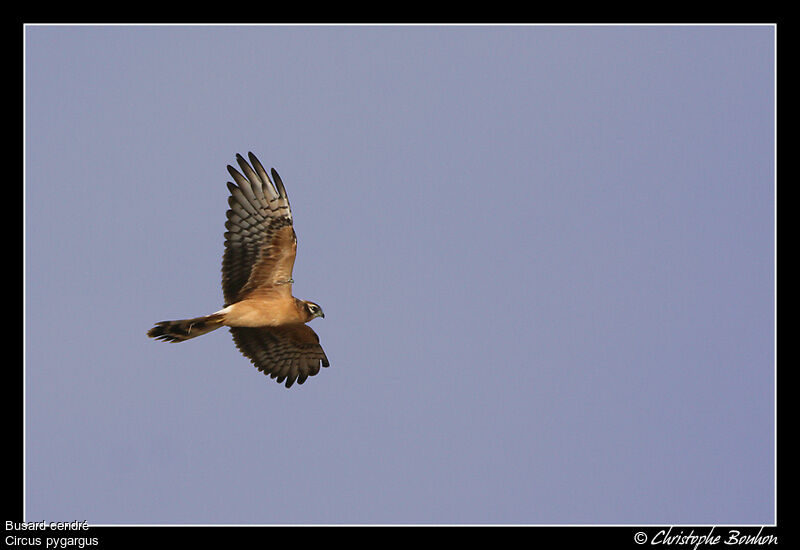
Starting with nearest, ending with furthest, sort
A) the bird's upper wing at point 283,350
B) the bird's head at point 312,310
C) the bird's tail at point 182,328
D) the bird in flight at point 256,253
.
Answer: the bird's tail at point 182,328 < the bird in flight at point 256,253 < the bird's head at point 312,310 < the bird's upper wing at point 283,350

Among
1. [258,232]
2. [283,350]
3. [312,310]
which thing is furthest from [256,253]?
[283,350]

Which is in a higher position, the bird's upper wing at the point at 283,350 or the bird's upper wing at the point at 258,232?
the bird's upper wing at the point at 258,232

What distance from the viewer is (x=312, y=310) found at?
20250 millimetres

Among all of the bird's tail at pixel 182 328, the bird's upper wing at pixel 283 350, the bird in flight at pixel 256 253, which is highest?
the bird in flight at pixel 256 253

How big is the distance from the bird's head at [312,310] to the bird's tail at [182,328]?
1.74 m

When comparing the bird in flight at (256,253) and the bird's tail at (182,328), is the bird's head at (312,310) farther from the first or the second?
the bird's tail at (182,328)

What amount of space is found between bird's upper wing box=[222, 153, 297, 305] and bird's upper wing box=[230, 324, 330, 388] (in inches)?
70.9

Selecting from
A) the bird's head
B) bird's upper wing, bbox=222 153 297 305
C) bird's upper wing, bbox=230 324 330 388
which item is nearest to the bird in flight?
bird's upper wing, bbox=222 153 297 305

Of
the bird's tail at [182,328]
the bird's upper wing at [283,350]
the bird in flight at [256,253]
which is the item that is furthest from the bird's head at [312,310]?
the bird's tail at [182,328]

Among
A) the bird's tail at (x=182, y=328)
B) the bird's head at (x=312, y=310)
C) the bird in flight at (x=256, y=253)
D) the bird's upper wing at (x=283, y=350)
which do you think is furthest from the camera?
the bird's upper wing at (x=283, y=350)

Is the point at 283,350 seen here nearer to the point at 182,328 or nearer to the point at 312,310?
the point at 312,310

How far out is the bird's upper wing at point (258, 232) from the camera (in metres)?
19.6
